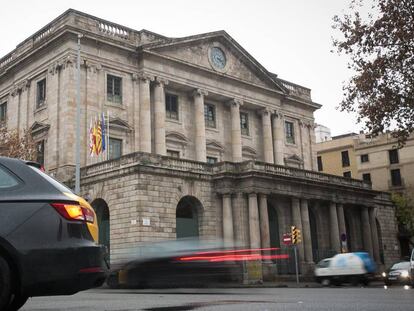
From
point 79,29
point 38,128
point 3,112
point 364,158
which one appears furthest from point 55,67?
point 364,158

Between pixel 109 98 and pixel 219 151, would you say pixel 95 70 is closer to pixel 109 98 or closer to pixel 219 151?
pixel 109 98

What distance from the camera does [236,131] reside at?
47.2 meters

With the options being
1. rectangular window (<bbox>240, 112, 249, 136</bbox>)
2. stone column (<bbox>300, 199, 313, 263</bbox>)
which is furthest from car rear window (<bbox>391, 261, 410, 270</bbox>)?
rectangular window (<bbox>240, 112, 249, 136</bbox>)

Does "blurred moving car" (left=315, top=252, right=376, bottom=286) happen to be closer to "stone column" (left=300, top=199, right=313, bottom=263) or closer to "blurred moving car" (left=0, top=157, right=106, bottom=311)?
"stone column" (left=300, top=199, right=313, bottom=263)

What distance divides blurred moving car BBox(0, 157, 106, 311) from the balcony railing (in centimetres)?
2516

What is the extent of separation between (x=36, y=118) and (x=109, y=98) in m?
5.65

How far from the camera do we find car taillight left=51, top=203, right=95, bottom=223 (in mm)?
5977

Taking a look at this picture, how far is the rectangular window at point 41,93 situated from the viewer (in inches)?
1607

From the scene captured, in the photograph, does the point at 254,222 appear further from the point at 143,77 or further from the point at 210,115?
the point at 210,115

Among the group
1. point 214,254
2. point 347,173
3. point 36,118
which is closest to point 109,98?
point 36,118

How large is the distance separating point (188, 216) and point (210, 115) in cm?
1406

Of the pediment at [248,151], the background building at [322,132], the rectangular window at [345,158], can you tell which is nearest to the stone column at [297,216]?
the pediment at [248,151]

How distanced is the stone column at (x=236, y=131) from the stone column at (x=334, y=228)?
28.7ft

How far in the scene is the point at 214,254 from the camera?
1653 cm
